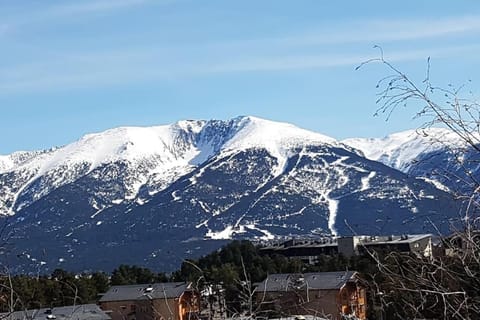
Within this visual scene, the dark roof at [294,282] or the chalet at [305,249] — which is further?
the chalet at [305,249]

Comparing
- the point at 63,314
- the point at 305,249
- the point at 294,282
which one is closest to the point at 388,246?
the point at 294,282

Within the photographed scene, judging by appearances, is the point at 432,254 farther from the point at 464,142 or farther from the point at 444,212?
the point at 464,142

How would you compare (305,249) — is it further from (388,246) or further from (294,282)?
(294,282)

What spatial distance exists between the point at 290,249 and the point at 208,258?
30.1 metres

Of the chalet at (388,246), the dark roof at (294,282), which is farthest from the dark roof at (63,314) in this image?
the chalet at (388,246)

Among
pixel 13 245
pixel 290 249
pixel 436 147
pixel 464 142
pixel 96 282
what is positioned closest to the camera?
pixel 464 142

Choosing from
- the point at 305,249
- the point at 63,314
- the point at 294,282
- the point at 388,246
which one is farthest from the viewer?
the point at 305,249

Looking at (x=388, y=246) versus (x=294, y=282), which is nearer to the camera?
(x=294, y=282)


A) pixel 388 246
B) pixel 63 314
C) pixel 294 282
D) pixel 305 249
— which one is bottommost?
pixel 305 249

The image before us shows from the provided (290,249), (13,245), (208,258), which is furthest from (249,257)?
(13,245)

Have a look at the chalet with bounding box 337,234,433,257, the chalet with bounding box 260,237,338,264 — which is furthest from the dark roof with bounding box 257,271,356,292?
the chalet with bounding box 260,237,338,264

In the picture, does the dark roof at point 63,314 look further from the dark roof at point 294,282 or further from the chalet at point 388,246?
the chalet at point 388,246

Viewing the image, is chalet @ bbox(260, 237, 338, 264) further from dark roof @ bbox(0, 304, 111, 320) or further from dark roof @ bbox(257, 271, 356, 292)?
dark roof @ bbox(257, 271, 356, 292)

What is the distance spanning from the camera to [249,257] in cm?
5900
